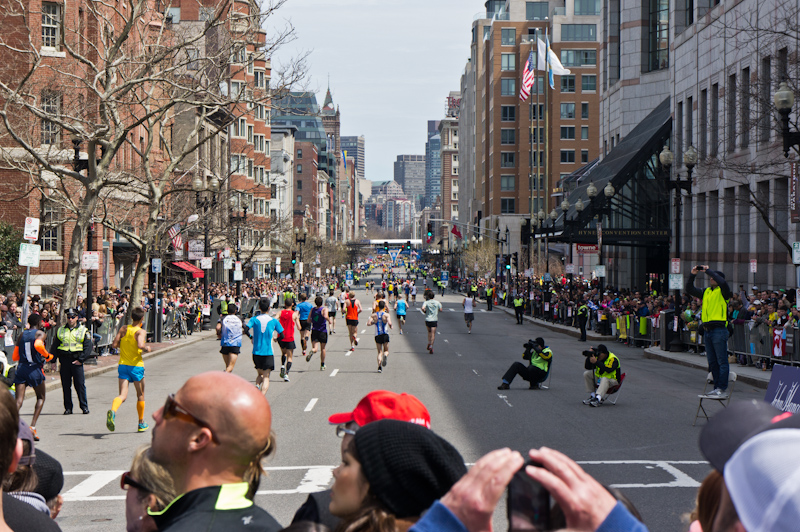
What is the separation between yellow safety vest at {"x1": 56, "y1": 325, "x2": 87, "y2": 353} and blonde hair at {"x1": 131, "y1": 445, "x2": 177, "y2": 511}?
12.8m

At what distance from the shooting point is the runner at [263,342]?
17.8m

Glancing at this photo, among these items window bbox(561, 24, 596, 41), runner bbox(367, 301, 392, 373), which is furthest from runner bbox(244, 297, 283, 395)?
window bbox(561, 24, 596, 41)

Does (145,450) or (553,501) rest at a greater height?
(553,501)

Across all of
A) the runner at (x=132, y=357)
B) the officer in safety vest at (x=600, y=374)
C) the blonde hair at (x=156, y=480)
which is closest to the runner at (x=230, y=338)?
the runner at (x=132, y=357)

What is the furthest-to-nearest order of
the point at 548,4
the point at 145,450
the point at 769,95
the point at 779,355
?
the point at 548,4 → the point at 769,95 → the point at 779,355 → the point at 145,450

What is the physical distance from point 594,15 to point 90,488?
115 metres

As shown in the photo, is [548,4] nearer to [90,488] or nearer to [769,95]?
[769,95]

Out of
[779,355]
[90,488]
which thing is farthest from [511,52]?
[90,488]

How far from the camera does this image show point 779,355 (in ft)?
70.5

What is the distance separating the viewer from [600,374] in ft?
56.2

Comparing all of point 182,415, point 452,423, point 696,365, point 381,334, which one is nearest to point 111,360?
point 381,334

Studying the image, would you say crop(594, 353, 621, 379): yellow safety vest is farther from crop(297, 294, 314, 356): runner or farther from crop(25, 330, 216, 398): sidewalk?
crop(25, 330, 216, 398): sidewalk

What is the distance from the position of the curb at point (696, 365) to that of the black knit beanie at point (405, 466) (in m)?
17.3

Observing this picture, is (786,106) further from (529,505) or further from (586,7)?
(586,7)
